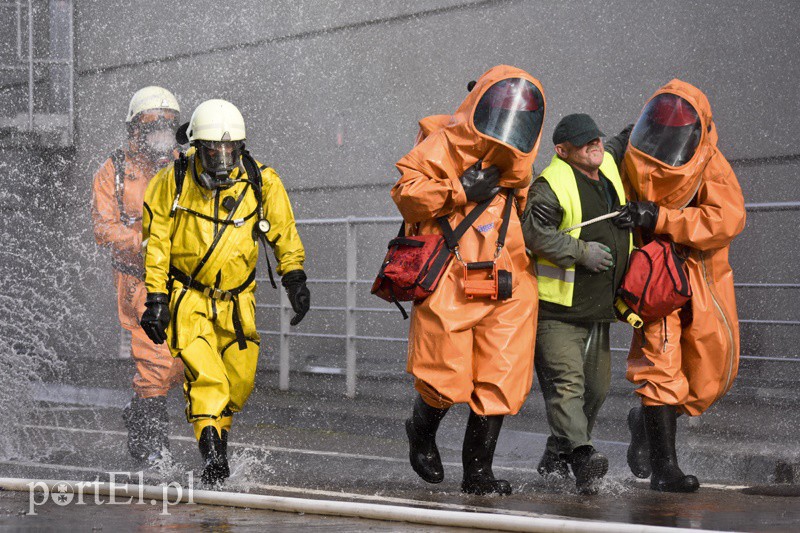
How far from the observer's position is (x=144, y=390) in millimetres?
7945

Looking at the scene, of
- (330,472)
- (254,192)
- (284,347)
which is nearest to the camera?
(254,192)

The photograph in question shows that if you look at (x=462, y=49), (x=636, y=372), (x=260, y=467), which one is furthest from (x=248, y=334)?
(x=462, y=49)

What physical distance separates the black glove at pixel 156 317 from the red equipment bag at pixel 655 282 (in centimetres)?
210

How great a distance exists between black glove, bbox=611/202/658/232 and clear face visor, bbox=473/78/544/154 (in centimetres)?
56

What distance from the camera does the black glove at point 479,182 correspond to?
6074mm

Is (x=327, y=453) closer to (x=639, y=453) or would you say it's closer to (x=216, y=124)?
(x=639, y=453)

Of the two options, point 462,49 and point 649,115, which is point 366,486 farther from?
point 462,49

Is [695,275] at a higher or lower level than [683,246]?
lower

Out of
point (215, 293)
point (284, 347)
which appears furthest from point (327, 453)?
point (284, 347)

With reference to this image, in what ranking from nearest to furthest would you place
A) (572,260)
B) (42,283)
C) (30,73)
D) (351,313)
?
(572,260), (351,313), (30,73), (42,283)

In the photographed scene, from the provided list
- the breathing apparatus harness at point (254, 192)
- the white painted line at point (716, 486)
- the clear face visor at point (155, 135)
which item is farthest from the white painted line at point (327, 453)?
the clear face visor at point (155, 135)

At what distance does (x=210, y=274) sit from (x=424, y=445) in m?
1.29

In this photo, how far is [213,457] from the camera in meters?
6.25

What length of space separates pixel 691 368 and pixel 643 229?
0.68 m
